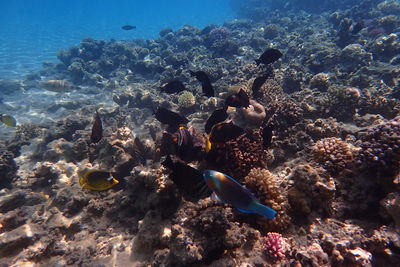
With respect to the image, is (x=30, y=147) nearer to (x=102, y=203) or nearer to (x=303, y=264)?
(x=102, y=203)

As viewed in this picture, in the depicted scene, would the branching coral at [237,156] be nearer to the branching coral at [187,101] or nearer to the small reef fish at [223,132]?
the small reef fish at [223,132]

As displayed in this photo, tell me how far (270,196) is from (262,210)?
1.37 m

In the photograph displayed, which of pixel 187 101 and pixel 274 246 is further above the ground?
pixel 187 101

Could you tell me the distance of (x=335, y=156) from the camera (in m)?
3.83

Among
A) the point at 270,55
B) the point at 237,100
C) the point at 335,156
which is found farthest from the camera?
the point at 270,55

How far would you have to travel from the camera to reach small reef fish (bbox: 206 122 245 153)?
3477mm

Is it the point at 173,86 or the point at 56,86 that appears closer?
the point at 173,86

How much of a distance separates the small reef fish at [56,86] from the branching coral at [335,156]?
1667cm

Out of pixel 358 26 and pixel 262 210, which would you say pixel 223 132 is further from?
pixel 358 26

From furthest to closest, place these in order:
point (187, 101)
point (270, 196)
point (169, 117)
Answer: point (187, 101)
point (169, 117)
point (270, 196)

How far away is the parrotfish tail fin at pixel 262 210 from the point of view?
1.95 metres

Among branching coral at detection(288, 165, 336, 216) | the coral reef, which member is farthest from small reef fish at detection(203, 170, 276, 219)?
branching coral at detection(288, 165, 336, 216)

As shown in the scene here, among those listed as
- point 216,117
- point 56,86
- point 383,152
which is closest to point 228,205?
point 216,117

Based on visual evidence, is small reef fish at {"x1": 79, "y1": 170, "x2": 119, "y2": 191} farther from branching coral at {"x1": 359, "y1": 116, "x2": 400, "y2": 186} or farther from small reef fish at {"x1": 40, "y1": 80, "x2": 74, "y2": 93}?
small reef fish at {"x1": 40, "y1": 80, "x2": 74, "y2": 93}
